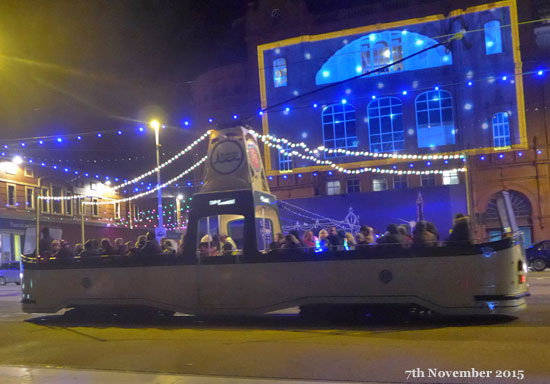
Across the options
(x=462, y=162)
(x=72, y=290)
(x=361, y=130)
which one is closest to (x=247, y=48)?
(x=361, y=130)

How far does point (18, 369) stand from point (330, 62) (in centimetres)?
2597

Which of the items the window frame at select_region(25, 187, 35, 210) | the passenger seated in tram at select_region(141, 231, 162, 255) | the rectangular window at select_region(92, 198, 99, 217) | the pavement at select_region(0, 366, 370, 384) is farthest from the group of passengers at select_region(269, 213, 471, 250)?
the rectangular window at select_region(92, 198, 99, 217)

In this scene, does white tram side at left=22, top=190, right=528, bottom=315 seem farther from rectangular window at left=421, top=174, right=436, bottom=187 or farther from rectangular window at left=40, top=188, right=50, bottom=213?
rectangular window at left=40, top=188, right=50, bottom=213

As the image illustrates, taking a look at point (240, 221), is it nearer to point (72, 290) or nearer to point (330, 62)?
point (72, 290)

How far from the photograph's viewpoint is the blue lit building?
27656 millimetres

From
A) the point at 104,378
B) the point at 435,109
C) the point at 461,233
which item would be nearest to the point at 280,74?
the point at 435,109

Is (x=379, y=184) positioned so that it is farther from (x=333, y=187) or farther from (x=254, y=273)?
(x=254, y=273)

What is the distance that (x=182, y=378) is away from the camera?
19.5 ft

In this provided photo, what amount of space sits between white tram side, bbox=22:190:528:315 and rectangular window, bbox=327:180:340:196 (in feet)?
64.5

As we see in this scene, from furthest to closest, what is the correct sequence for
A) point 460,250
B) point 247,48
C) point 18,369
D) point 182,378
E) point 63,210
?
point 63,210 < point 247,48 < point 460,250 < point 18,369 < point 182,378

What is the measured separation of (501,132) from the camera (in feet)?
92.7

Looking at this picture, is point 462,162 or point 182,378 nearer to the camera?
point 182,378

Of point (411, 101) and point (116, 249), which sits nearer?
point (116, 249)

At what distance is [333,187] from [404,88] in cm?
714
